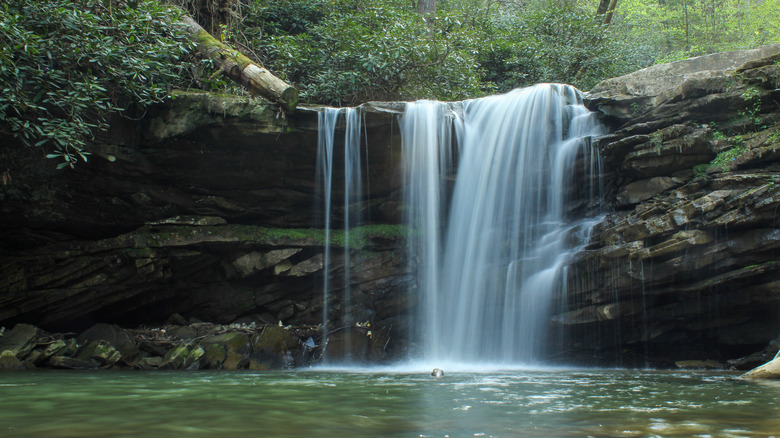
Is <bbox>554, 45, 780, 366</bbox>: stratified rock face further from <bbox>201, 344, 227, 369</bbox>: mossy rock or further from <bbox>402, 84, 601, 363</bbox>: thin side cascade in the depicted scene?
<bbox>201, 344, 227, 369</bbox>: mossy rock

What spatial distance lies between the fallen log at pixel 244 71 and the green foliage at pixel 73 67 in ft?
3.11

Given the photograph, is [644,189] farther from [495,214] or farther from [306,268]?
[306,268]

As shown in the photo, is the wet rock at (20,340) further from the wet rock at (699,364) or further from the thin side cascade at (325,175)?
the wet rock at (699,364)

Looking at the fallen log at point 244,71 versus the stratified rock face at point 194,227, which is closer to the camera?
the fallen log at point 244,71

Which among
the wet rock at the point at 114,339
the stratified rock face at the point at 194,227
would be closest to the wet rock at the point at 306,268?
the stratified rock face at the point at 194,227

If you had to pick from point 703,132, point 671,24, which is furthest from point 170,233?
point 671,24

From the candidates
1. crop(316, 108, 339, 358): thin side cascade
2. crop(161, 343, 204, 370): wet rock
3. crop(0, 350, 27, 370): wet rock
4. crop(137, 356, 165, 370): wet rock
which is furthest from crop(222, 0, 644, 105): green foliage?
crop(0, 350, 27, 370): wet rock

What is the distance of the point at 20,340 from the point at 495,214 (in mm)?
10099

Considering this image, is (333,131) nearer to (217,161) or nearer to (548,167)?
(217,161)

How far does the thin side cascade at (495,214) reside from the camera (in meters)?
10.6

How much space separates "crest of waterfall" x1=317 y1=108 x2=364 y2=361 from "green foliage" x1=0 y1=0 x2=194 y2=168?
337 centimetres

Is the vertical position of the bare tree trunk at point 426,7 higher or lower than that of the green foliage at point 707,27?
lower

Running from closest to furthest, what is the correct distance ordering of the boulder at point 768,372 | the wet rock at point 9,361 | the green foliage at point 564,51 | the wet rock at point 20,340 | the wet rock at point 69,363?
1. the boulder at point 768,372
2. the wet rock at point 9,361
3. the wet rock at point 69,363
4. the wet rock at point 20,340
5. the green foliage at point 564,51

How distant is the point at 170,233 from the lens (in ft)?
39.9
